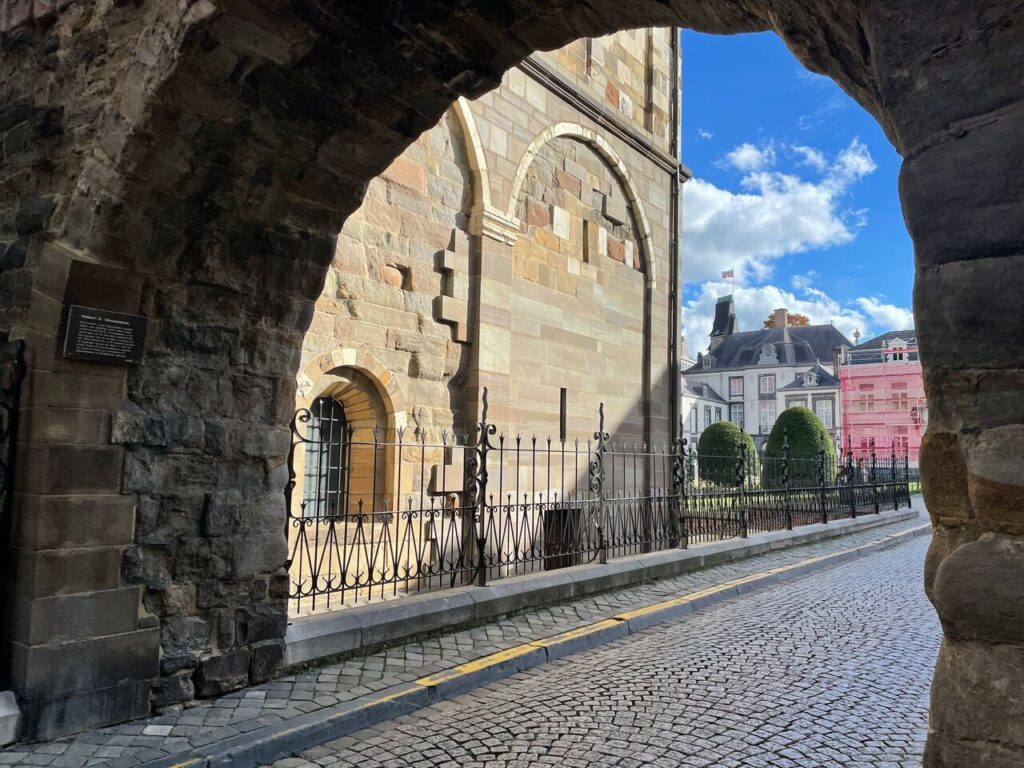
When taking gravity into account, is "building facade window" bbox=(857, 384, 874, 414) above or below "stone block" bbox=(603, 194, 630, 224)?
above

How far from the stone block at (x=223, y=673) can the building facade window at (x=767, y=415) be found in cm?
6234

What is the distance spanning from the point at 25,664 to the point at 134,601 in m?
0.58

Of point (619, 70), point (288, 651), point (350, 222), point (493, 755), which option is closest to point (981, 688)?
point (493, 755)

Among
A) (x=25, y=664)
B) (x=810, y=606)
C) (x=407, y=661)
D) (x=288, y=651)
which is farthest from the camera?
(x=810, y=606)

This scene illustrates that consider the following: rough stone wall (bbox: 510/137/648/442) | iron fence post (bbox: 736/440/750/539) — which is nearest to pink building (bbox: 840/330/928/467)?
iron fence post (bbox: 736/440/750/539)

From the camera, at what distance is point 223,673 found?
457 centimetres

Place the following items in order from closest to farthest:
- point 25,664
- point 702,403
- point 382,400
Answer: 1. point 25,664
2. point 382,400
3. point 702,403

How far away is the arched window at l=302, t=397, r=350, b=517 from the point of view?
7770mm

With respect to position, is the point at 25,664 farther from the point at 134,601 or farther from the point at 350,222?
the point at 350,222

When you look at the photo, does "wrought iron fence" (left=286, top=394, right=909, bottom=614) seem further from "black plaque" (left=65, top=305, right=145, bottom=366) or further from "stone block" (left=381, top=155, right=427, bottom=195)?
"stone block" (left=381, top=155, right=427, bottom=195)

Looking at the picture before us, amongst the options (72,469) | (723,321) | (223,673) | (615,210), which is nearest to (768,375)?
(723,321)

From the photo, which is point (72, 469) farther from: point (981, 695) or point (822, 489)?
point (822, 489)

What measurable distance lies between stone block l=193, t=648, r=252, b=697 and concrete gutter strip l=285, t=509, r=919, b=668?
350 mm

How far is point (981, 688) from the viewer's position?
1.61 m
